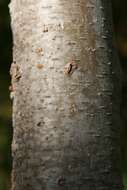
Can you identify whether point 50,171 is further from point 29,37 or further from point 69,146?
point 29,37

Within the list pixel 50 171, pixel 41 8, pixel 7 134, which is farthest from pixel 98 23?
pixel 7 134

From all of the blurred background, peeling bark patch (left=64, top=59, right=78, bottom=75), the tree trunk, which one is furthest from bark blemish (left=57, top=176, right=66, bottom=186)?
the blurred background

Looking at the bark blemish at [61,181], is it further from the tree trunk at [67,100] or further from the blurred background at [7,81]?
the blurred background at [7,81]

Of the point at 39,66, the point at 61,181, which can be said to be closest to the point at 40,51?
the point at 39,66

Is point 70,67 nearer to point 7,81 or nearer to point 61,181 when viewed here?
point 61,181

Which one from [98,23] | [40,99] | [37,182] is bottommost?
[37,182]

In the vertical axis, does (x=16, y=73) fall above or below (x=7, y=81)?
below

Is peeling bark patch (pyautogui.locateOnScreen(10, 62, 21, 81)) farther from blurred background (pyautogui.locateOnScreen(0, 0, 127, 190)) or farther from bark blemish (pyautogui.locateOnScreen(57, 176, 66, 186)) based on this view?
blurred background (pyautogui.locateOnScreen(0, 0, 127, 190))
